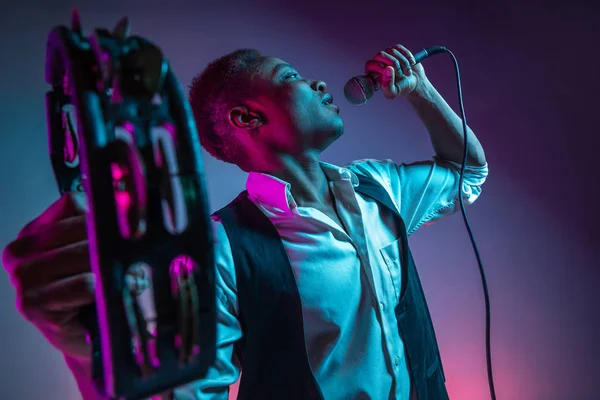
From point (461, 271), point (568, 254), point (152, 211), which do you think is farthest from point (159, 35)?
point (568, 254)

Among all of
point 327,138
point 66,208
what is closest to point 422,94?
point 327,138

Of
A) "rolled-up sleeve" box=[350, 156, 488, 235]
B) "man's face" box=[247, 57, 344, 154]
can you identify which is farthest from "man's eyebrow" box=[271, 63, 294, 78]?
"rolled-up sleeve" box=[350, 156, 488, 235]

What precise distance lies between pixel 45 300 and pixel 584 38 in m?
1.94

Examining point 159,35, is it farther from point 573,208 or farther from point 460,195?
point 573,208

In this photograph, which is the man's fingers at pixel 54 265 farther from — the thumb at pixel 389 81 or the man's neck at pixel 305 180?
the thumb at pixel 389 81

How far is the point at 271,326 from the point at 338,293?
0.50ft

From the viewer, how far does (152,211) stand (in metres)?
0.46

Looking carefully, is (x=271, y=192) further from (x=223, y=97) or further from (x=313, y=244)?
(x=223, y=97)

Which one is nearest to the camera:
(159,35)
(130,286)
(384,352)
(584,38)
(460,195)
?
(130,286)

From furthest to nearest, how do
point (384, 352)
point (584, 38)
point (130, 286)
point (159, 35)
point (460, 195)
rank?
A: point (584, 38)
point (159, 35)
point (460, 195)
point (384, 352)
point (130, 286)

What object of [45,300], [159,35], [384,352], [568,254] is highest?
[159,35]

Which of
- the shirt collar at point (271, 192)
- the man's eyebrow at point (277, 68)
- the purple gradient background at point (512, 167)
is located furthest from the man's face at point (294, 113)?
the purple gradient background at point (512, 167)

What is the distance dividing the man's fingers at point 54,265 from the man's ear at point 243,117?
0.67 metres

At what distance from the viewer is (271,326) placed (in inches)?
35.4
